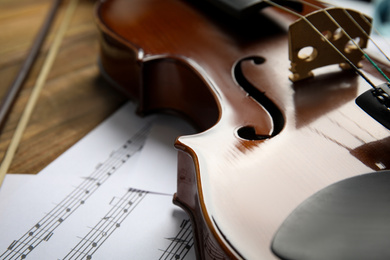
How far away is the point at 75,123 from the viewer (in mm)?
941

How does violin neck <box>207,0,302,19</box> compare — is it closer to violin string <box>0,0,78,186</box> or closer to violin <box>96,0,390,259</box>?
violin <box>96,0,390,259</box>

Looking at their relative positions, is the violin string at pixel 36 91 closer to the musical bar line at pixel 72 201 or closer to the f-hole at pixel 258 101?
the musical bar line at pixel 72 201

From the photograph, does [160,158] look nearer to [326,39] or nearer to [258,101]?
[258,101]

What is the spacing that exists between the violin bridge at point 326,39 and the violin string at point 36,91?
0.61 metres

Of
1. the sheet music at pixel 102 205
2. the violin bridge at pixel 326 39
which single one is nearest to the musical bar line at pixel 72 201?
the sheet music at pixel 102 205

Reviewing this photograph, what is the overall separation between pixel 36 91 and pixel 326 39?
2.37 feet

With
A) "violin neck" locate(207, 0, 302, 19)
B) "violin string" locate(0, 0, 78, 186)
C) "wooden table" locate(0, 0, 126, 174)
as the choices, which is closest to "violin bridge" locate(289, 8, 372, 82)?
"violin neck" locate(207, 0, 302, 19)

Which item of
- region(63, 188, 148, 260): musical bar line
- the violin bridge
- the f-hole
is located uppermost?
the violin bridge

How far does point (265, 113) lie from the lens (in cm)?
67

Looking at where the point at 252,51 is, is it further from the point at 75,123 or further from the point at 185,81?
the point at 75,123

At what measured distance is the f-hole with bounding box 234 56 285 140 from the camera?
636 mm

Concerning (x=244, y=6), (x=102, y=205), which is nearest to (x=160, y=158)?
(x=102, y=205)

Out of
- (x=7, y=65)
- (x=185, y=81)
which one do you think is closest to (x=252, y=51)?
(x=185, y=81)

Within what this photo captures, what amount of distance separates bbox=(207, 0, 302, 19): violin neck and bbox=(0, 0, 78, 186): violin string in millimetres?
518
